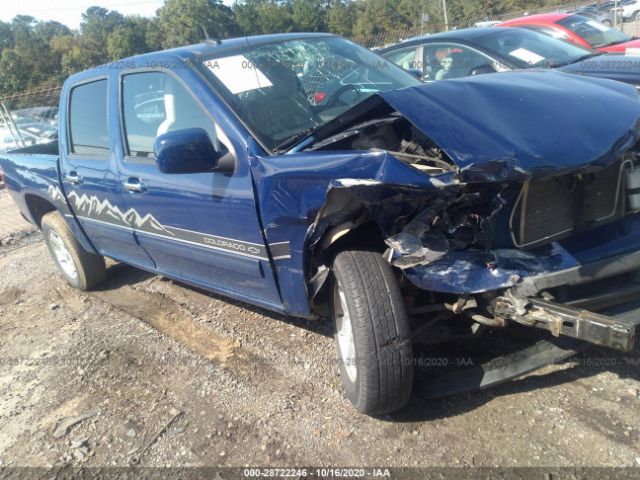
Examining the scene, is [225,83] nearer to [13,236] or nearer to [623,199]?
[623,199]

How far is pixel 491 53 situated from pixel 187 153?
4.35m

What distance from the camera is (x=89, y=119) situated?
4.08 m

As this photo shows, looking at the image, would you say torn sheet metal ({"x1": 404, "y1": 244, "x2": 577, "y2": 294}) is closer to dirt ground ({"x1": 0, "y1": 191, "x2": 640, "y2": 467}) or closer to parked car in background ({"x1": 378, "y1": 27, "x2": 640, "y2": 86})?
dirt ground ({"x1": 0, "y1": 191, "x2": 640, "y2": 467})

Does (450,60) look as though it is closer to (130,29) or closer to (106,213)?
(106,213)

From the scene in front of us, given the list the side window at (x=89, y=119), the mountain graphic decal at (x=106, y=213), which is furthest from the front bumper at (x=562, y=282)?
the side window at (x=89, y=119)

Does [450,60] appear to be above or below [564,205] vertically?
above

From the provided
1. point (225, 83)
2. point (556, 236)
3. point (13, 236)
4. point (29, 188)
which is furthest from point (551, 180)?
point (13, 236)

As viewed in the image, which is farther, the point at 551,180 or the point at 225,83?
the point at 225,83

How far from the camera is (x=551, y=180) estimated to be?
2301 mm

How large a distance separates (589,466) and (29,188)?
477 cm

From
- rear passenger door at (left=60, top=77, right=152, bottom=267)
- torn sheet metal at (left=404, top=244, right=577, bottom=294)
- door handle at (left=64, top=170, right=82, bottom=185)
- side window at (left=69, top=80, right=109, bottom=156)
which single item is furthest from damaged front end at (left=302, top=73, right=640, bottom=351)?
door handle at (left=64, top=170, right=82, bottom=185)

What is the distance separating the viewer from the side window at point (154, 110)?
3.09m

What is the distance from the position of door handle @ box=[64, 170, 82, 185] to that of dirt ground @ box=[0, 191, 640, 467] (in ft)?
3.63

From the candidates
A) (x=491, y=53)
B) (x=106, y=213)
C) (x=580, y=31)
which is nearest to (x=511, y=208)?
(x=106, y=213)
